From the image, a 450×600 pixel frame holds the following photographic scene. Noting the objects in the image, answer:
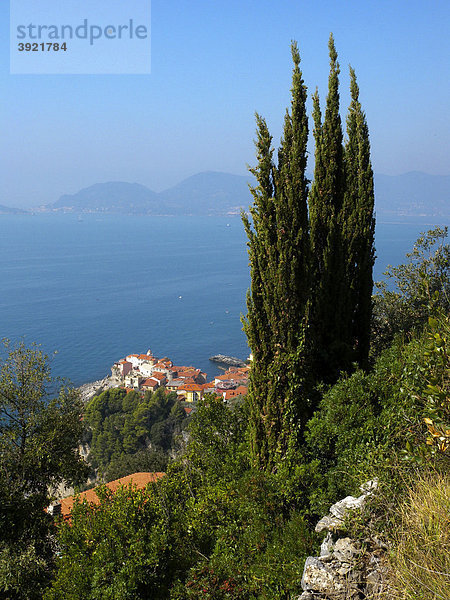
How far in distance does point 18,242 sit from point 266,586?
152 metres

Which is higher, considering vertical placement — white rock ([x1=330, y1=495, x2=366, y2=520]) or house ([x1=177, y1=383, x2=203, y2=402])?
white rock ([x1=330, y1=495, x2=366, y2=520])

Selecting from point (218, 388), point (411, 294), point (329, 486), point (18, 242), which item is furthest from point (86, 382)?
point (18, 242)

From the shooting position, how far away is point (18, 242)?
5566 inches

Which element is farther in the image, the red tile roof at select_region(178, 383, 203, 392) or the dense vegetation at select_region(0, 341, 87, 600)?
the red tile roof at select_region(178, 383, 203, 392)

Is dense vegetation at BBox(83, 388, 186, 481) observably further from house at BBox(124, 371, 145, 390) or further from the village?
house at BBox(124, 371, 145, 390)

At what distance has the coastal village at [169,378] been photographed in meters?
49.8

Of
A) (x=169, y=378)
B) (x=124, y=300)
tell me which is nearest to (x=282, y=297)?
(x=169, y=378)

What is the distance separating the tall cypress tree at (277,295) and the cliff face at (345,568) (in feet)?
8.11

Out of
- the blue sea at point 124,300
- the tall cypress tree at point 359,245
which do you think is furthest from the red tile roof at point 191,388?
the tall cypress tree at point 359,245

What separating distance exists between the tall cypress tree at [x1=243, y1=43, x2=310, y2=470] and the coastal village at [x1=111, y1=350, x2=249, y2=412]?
4321 centimetres

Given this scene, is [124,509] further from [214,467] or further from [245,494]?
[214,467]

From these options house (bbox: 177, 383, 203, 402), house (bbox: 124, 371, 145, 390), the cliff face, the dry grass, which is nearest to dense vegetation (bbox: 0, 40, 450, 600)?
the dry grass

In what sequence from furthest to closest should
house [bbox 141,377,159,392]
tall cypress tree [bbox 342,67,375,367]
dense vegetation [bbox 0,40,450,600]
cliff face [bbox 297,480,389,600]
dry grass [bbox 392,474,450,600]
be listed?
house [bbox 141,377,159,392]
tall cypress tree [bbox 342,67,375,367]
dense vegetation [bbox 0,40,450,600]
cliff face [bbox 297,480,389,600]
dry grass [bbox 392,474,450,600]

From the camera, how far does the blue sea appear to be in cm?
6141
